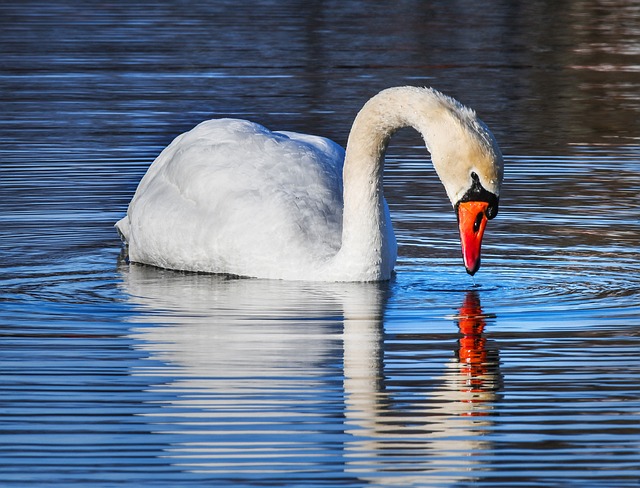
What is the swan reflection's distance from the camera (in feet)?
23.0

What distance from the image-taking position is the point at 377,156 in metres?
11.3

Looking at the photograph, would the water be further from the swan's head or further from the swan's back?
the swan's head

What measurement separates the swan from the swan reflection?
8.0 inches

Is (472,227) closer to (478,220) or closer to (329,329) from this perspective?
(478,220)

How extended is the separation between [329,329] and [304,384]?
4.30 feet

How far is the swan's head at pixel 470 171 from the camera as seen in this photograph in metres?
9.67

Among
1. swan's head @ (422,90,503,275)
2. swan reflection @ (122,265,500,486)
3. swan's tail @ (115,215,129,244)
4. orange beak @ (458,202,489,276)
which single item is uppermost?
swan's head @ (422,90,503,275)

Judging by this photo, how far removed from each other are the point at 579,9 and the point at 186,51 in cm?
1127

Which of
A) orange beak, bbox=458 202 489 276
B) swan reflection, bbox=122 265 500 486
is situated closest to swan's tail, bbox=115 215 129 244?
swan reflection, bbox=122 265 500 486

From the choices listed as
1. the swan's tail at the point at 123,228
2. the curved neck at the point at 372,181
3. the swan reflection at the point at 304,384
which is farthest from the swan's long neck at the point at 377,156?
the swan's tail at the point at 123,228

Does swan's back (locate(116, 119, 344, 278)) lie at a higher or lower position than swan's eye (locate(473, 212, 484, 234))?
lower

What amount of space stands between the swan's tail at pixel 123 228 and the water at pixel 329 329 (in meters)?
0.11

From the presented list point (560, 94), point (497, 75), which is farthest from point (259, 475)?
point (497, 75)

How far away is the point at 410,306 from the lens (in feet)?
33.5
